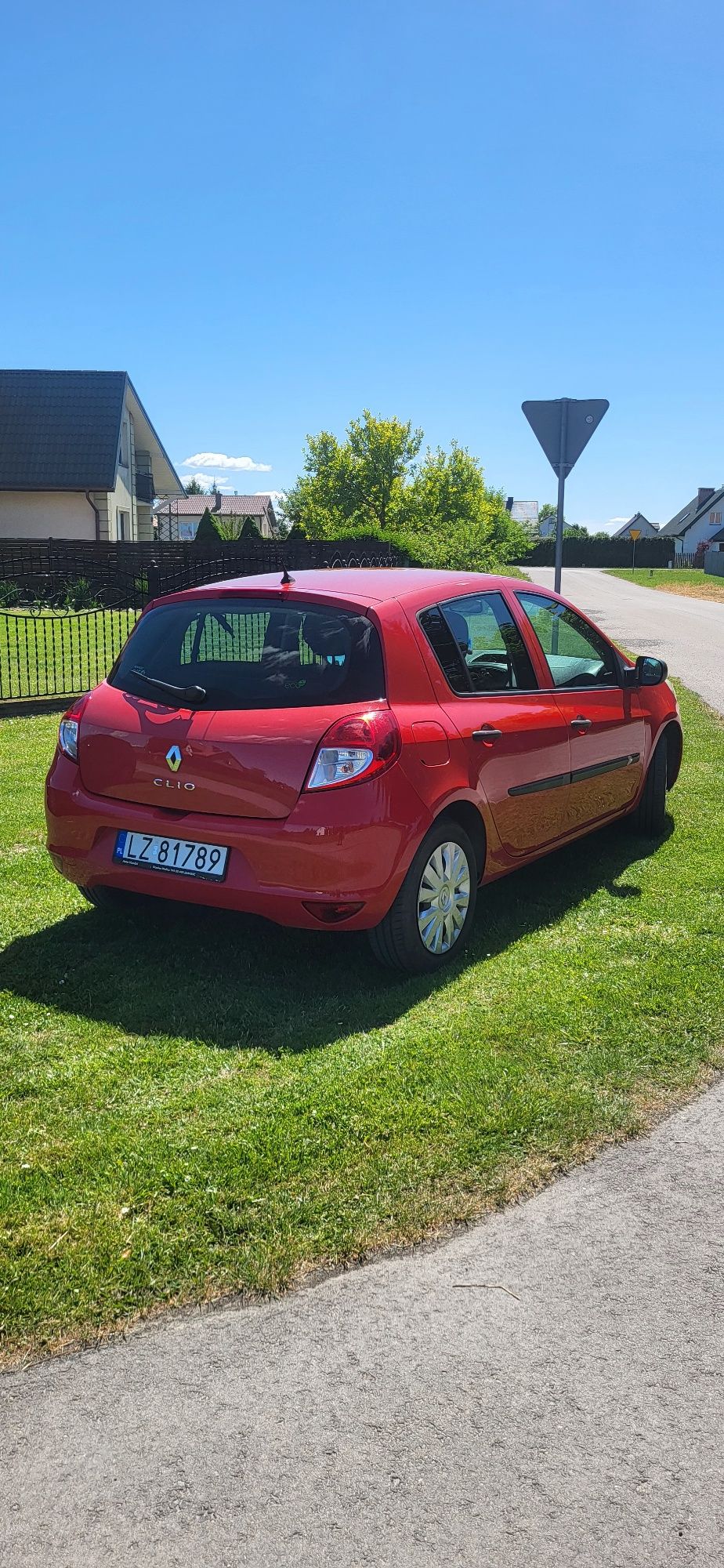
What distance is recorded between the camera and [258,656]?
4574mm

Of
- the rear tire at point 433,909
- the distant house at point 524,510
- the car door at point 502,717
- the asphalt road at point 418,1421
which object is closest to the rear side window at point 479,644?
the car door at point 502,717

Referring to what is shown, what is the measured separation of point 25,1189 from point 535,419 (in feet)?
28.8

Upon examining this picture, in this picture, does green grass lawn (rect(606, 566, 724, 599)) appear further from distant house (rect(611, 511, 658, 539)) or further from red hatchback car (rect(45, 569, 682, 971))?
distant house (rect(611, 511, 658, 539))

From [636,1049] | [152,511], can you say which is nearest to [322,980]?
[636,1049]

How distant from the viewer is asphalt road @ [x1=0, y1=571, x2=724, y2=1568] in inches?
81.7

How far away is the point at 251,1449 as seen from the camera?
7.41 ft

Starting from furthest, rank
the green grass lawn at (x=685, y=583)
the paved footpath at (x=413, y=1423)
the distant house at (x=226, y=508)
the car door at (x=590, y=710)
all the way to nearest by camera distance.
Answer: the distant house at (x=226, y=508)
the green grass lawn at (x=685, y=583)
the car door at (x=590, y=710)
the paved footpath at (x=413, y=1423)

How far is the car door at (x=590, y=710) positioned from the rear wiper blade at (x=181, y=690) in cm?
191

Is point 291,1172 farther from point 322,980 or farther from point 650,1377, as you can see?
point 322,980

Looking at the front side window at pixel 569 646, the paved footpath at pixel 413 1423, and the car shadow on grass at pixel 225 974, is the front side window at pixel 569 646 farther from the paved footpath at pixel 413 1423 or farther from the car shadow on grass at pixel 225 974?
the paved footpath at pixel 413 1423

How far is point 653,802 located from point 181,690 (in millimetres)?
3351

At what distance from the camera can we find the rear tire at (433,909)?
447cm

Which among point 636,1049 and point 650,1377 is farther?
point 636,1049

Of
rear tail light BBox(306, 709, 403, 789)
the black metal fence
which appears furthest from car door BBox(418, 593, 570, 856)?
the black metal fence
